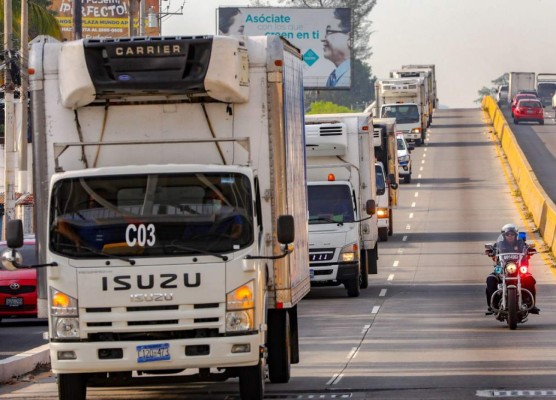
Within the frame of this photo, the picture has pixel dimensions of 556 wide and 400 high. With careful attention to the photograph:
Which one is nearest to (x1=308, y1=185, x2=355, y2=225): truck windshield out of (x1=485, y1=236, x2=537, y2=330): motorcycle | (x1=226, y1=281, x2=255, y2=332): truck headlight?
(x1=485, y1=236, x2=537, y2=330): motorcycle

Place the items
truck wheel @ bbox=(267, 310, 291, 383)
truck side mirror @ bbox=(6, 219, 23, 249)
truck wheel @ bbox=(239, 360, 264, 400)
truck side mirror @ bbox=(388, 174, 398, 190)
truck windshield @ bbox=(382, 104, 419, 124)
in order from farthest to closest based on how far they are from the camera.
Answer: truck windshield @ bbox=(382, 104, 419, 124), truck side mirror @ bbox=(388, 174, 398, 190), truck wheel @ bbox=(267, 310, 291, 383), truck wheel @ bbox=(239, 360, 264, 400), truck side mirror @ bbox=(6, 219, 23, 249)

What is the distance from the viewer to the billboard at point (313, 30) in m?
88.8

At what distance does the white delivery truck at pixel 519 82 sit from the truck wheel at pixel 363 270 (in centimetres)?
9299

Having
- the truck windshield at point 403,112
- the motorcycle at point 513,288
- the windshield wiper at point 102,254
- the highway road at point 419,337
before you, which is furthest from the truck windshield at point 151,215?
the truck windshield at point 403,112

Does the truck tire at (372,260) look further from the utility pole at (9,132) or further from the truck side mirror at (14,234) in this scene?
the truck side mirror at (14,234)

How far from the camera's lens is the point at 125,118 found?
14789mm

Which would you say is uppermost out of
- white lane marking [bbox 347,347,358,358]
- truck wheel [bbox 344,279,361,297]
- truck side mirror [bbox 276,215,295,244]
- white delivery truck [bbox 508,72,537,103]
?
white delivery truck [bbox 508,72,537,103]

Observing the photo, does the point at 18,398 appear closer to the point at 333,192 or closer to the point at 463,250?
the point at 333,192

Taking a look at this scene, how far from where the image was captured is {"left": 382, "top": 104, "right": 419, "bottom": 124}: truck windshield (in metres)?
77.2

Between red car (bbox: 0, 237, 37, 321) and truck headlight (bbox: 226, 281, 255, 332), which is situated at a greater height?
truck headlight (bbox: 226, 281, 255, 332)

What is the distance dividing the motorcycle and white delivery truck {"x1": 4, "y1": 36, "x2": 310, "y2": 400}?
8515 millimetres

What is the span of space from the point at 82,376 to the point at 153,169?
214cm

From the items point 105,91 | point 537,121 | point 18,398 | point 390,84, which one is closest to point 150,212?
point 105,91

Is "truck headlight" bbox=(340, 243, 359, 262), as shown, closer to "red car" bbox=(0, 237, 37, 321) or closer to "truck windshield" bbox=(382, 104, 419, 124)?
"red car" bbox=(0, 237, 37, 321)
